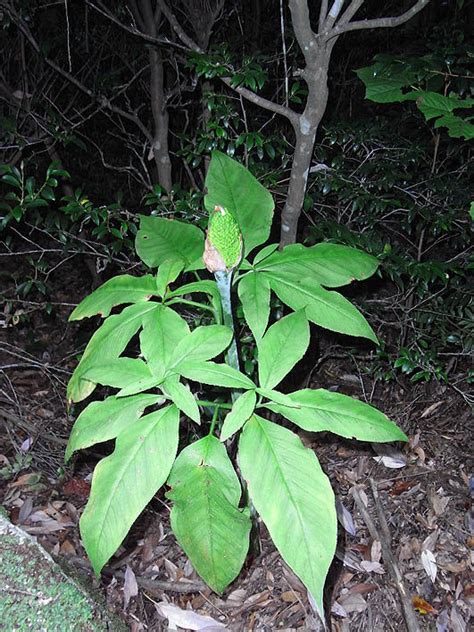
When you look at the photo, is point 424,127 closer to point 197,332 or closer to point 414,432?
point 414,432

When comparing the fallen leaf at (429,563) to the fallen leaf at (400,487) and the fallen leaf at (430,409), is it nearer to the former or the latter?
the fallen leaf at (400,487)

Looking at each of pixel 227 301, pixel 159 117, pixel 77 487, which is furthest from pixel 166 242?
pixel 77 487

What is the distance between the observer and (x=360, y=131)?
7.51 ft

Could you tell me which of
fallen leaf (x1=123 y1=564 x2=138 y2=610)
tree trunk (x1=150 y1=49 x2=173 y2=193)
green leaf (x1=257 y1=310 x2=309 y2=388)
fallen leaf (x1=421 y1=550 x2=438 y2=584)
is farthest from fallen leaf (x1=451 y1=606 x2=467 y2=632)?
tree trunk (x1=150 y1=49 x2=173 y2=193)

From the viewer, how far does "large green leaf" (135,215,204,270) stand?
59.9 inches

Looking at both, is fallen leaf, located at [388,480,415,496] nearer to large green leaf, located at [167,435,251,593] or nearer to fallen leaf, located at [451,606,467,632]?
fallen leaf, located at [451,606,467,632]

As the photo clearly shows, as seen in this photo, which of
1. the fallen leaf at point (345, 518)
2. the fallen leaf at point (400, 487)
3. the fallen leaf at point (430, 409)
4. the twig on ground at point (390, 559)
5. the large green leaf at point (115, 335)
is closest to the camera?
the large green leaf at point (115, 335)

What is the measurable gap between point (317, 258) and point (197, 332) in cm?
38

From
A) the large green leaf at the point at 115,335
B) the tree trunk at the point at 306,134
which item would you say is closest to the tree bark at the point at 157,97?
the tree trunk at the point at 306,134

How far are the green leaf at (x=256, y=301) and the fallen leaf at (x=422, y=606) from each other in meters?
1.20

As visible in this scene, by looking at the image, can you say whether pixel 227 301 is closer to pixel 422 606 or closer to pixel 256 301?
pixel 256 301

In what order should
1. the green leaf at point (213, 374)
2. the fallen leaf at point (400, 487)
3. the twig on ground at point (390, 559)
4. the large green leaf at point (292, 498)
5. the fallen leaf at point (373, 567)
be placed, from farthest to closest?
1. the fallen leaf at point (400, 487)
2. the fallen leaf at point (373, 567)
3. the twig on ground at point (390, 559)
4. the green leaf at point (213, 374)
5. the large green leaf at point (292, 498)

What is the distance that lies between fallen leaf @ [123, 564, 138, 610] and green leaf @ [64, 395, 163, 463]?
0.91 meters

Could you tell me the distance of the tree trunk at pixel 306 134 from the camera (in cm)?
162
